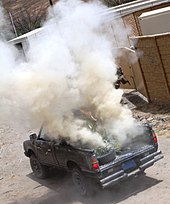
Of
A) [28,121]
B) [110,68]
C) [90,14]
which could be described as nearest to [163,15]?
[90,14]

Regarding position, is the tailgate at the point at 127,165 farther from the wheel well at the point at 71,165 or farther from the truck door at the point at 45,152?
the truck door at the point at 45,152

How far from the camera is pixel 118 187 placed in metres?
9.58

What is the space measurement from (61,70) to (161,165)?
3.15 metres

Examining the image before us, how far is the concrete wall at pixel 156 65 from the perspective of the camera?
14.9 metres

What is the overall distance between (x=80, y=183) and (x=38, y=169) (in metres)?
2.47

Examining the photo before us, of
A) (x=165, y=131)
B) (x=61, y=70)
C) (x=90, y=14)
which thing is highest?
(x=90, y=14)

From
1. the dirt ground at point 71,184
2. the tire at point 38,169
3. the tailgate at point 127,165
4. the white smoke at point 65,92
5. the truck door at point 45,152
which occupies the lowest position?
the dirt ground at point 71,184

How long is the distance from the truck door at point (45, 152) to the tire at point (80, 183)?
0.85 metres

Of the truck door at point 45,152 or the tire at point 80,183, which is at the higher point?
the truck door at point 45,152

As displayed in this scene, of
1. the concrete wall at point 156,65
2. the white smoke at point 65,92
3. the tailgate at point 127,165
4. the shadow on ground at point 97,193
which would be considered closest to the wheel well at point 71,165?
the white smoke at point 65,92

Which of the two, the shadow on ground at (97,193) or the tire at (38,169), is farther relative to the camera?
the tire at (38,169)

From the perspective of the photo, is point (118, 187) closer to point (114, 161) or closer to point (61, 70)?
point (114, 161)

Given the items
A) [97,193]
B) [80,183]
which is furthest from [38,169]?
[97,193]

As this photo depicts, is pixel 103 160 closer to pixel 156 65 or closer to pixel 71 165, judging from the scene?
pixel 71 165
